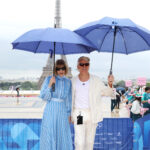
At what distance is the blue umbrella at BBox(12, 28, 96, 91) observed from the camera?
3340 millimetres

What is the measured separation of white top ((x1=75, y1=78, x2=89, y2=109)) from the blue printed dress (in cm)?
12

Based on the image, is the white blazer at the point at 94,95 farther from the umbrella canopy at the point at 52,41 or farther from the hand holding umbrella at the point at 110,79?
the umbrella canopy at the point at 52,41

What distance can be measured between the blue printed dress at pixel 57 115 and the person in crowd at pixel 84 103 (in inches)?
4.2

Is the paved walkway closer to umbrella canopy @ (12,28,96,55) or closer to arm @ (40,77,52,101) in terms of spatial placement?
umbrella canopy @ (12,28,96,55)

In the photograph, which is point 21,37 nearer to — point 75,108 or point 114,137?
point 75,108

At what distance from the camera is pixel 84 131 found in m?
3.69

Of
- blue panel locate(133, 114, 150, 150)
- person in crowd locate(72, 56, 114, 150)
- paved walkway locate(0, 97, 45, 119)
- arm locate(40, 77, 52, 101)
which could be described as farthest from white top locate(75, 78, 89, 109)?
paved walkway locate(0, 97, 45, 119)

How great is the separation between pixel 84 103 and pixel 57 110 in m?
0.37

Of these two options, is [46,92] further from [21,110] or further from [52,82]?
[21,110]

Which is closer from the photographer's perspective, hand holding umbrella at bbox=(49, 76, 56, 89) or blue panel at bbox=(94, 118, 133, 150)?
hand holding umbrella at bbox=(49, 76, 56, 89)

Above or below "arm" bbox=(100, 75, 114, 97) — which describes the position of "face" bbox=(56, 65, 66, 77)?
above

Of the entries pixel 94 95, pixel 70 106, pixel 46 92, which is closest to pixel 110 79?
pixel 94 95

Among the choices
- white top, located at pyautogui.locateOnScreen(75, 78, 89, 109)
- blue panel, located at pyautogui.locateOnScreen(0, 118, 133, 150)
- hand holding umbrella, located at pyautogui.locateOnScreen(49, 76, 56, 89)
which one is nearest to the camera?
hand holding umbrella, located at pyautogui.locateOnScreen(49, 76, 56, 89)

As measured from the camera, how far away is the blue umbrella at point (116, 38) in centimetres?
395
